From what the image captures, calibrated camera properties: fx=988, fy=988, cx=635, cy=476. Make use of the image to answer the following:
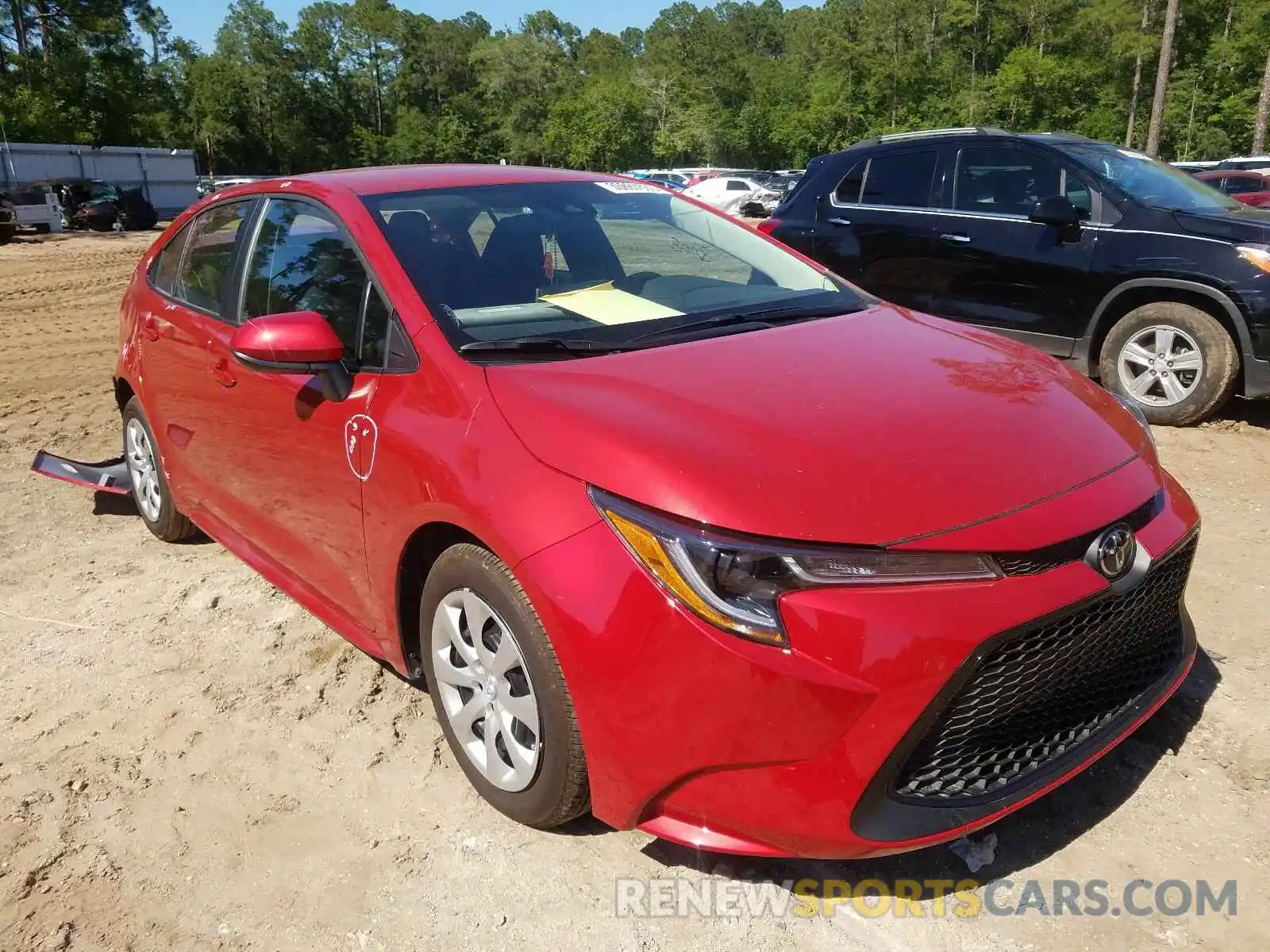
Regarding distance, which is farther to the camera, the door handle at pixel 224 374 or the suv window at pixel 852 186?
the suv window at pixel 852 186

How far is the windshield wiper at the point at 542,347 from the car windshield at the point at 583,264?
0.07 ft

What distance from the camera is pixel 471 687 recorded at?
8.38ft

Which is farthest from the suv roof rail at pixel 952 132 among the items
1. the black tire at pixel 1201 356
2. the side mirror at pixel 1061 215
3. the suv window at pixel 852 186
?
the black tire at pixel 1201 356

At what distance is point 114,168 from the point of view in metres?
39.3

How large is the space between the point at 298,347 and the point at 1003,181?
17.7ft

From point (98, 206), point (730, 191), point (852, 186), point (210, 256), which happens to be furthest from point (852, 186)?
point (98, 206)

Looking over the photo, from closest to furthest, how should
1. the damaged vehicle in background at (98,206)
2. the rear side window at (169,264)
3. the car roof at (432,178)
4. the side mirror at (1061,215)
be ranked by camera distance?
the car roof at (432,178), the rear side window at (169,264), the side mirror at (1061,215), the damaged vehicle in background at (98,206)

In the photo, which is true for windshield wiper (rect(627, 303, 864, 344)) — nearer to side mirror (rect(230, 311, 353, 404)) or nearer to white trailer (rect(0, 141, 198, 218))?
side mirror (rect(230, 311, 353, 404))

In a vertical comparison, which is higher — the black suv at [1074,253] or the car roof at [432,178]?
the car roof at [432,178]

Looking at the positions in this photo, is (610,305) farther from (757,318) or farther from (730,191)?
(730,191)

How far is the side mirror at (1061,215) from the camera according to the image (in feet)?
19.7

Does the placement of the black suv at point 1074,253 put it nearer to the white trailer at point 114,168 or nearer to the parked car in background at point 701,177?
the parked car in background at point 701,177

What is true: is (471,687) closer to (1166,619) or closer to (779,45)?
(1166,619)

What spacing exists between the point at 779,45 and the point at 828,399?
143 m
